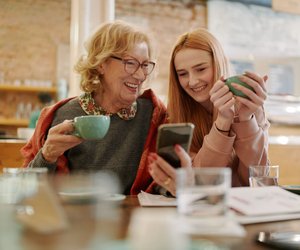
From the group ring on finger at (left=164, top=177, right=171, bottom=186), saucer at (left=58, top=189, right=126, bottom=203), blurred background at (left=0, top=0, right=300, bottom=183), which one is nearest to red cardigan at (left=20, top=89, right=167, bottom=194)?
ring on finger at (left=164, top=177, right=171, bottom=186)

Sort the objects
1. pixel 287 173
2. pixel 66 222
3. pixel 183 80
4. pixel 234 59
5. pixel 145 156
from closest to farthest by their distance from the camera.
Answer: pixel 66 222, pixel 145 156, pixel 183 80, pixel 287 173, pixel 234 59

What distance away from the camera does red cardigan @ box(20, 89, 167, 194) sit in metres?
1.48

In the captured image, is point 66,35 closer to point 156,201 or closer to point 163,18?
point 163,18

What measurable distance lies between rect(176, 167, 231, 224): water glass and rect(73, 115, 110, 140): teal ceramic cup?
51cm

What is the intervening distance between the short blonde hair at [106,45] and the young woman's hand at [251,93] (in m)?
0.54

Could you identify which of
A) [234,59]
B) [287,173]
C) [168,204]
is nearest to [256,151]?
[168,204]

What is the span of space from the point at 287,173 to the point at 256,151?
1651mm

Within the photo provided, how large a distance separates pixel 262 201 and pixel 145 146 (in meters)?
0.74

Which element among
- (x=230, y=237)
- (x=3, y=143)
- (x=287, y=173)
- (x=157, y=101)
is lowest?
(x=287, y=173)

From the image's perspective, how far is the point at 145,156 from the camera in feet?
5.05

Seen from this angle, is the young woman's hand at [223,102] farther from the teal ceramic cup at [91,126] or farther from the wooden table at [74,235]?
the wooden table at [74,235]

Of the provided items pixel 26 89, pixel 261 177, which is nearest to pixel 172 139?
pixel 261 177

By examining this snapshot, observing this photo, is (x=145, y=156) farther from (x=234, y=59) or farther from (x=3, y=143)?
(x=234, y=59)

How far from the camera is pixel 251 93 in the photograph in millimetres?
1312
